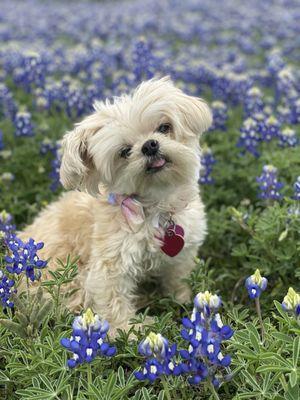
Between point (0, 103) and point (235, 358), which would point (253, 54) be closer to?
point (0, 103)

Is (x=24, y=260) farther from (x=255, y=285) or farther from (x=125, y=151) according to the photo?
(x=255, y=285)

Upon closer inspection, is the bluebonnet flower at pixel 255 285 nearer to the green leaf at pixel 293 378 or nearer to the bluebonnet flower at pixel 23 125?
the green leaf at pixel 293 378

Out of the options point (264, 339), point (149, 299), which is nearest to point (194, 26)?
point (149, 299)

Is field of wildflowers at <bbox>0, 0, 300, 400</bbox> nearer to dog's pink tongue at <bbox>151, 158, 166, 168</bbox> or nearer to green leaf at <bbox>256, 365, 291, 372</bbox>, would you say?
green leaf at <bbox>256, 365, 291, 372</bbox>

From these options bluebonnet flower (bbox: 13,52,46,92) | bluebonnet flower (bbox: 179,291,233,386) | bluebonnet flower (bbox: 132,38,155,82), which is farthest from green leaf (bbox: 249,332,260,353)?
bluebonnet flower (bbox: 13,52,46,92)

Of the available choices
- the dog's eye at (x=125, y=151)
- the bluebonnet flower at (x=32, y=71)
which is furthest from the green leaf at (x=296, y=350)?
the bluebonnet flower at (x=32, y=71)

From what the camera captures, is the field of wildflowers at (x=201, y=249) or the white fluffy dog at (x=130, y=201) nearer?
the field of wildflowers at (x=201, y=249)
